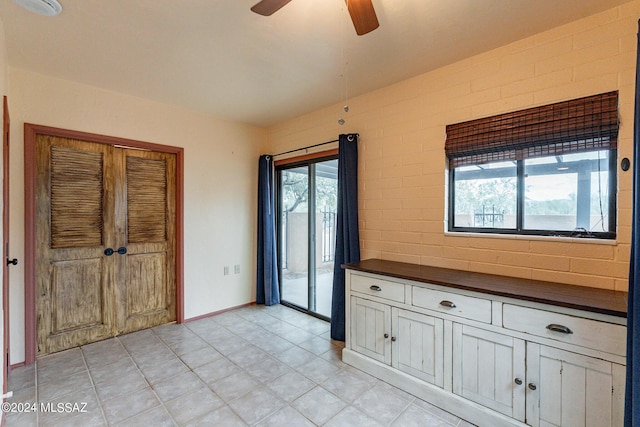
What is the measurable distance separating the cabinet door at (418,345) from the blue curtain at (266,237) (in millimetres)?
2267

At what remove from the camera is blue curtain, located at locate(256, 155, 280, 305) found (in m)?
4.16

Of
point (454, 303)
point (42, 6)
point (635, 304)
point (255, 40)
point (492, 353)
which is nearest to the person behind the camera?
point (635, 304)

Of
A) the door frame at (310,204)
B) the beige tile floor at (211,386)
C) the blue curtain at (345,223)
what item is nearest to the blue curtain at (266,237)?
the door frame at (310,204)

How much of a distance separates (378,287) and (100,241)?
9.67 feet

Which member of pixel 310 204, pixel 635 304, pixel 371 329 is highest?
pixel 310 204

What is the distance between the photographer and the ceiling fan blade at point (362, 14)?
145 centimetres

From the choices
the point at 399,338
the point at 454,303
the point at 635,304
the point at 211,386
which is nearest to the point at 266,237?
the point at 211,386

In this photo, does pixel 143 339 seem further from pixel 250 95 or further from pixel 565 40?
pixel 565 40

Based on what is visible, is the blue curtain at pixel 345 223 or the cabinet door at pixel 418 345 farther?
the blue curtain at pixel 345 223

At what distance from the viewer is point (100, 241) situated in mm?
3102

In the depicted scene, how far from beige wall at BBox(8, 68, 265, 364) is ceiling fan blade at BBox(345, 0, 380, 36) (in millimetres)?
2784

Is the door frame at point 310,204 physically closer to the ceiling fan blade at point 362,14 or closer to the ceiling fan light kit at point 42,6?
the ceiling fan blade at point 362,14

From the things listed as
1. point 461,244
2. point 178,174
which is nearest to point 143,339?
point 178,174

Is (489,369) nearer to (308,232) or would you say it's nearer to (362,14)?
(362,14)
